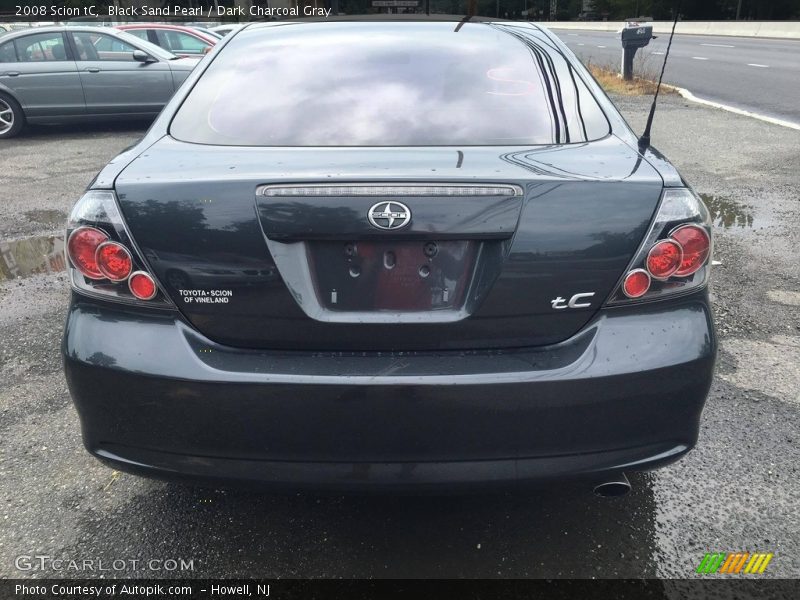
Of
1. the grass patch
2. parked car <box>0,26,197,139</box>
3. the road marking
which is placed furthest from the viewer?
the grass patch

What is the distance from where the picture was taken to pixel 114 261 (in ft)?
6.66

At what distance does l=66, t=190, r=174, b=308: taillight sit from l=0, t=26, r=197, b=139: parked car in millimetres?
9425

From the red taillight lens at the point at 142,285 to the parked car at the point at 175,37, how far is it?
1214 cm

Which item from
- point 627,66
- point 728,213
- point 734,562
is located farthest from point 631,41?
point 734,562

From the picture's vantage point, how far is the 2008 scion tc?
6.29ft

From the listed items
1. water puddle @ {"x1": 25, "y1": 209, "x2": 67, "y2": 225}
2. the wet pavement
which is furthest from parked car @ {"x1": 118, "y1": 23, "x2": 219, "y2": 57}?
the wet pavement

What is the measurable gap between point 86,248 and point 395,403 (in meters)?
0.98

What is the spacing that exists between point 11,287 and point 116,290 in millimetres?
3301

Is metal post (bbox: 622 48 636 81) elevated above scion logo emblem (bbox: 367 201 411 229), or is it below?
below

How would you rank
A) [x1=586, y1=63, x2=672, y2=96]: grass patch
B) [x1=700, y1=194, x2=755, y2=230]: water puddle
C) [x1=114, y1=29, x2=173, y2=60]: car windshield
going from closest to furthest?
[x1=700, y1=194, x2=755, y2=230]: water puddle < [x1=114, y1=29, x2=173, y2=60]: car windshield < [x1=586, y1=63, x2=672, y2=96]: grass patch

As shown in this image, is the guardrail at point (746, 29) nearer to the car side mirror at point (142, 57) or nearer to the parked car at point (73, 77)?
the car side mirror at point (142, 57)

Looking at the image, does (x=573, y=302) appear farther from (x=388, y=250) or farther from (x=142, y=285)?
(x=142, y=285)

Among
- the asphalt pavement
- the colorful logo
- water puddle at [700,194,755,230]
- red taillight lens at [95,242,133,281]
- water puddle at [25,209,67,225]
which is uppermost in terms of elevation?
red taillight lens at [95,242,133,281]

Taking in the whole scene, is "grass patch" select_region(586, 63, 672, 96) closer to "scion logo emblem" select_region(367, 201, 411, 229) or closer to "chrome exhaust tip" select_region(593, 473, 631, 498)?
"chrome exhaust tip" select_region(593, 473, 631, 498)
